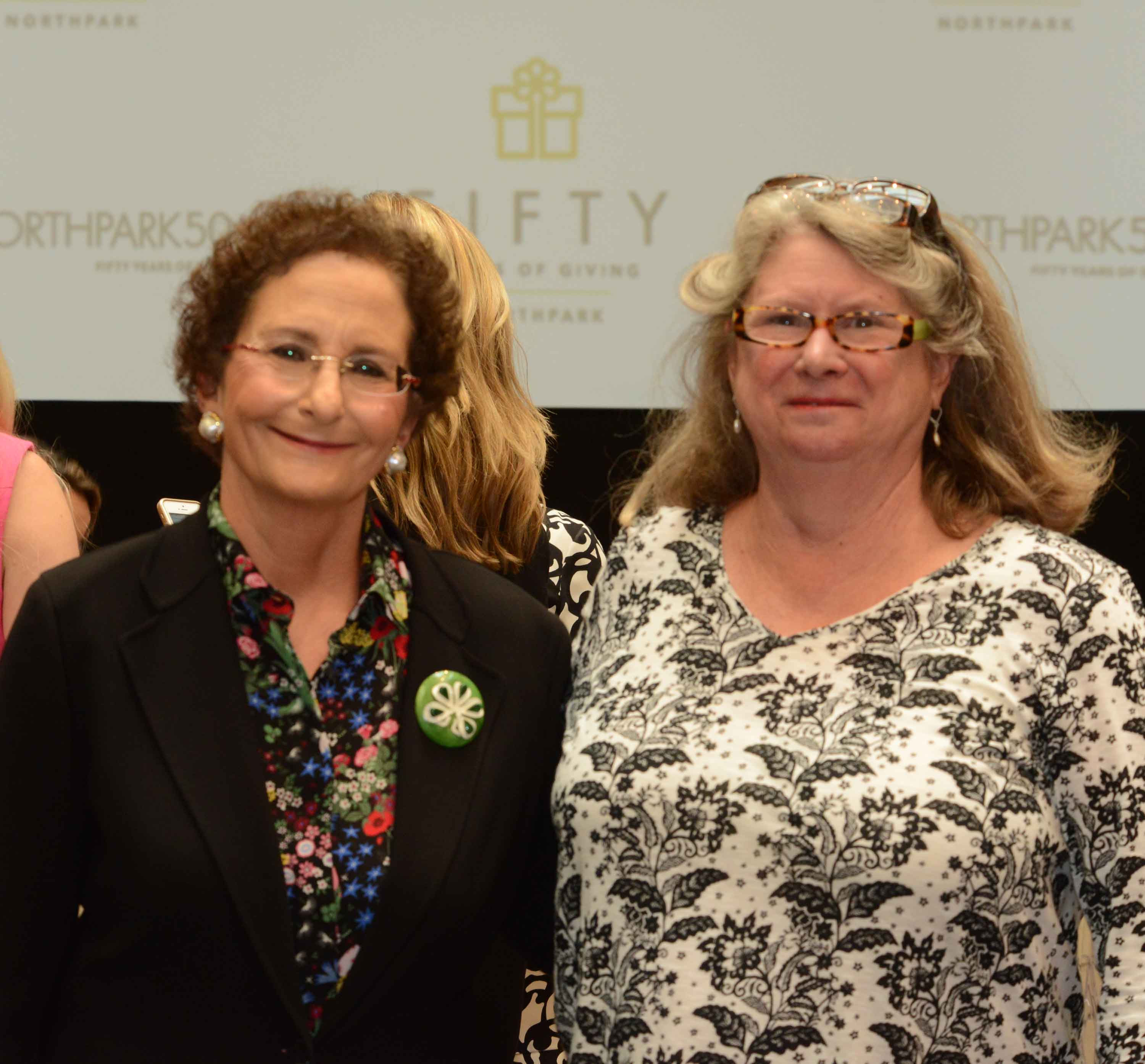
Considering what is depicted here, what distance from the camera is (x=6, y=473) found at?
8.41ft

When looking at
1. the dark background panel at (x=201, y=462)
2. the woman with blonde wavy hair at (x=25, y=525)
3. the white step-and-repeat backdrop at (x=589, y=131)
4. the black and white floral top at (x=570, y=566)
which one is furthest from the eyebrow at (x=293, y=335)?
the dark background panel at (x=201, y=462)

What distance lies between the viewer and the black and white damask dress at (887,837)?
78.5 inches

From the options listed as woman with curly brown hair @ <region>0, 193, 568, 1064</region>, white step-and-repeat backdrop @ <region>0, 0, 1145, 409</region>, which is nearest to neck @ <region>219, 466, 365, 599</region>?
woman with curly brown hair @ <region>0, 193, 568, 1064</region>

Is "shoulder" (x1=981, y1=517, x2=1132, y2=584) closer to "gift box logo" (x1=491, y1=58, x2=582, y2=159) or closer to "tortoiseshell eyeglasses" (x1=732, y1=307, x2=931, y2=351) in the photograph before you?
"tortoiseshell eyeglasses" (x1=732, y1=307, x2=931, y2=351)

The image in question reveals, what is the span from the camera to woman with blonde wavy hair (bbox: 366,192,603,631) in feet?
9.00

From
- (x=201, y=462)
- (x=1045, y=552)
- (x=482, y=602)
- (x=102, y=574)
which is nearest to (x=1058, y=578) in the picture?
(x=1045, y=552)

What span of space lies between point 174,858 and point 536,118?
3.61m

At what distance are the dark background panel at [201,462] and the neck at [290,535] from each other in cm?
354

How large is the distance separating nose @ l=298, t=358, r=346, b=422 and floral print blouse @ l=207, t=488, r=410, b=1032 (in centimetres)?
21

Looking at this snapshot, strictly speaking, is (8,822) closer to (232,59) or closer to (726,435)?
(726,435)

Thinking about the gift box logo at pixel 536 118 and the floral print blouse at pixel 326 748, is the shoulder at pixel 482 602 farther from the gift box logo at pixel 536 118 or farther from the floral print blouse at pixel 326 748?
the gift box logo at pixel 536 118

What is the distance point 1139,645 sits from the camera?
6.70ft

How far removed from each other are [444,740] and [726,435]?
707mm

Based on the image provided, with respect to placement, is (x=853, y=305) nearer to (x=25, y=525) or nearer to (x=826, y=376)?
(x=826, y=376)
